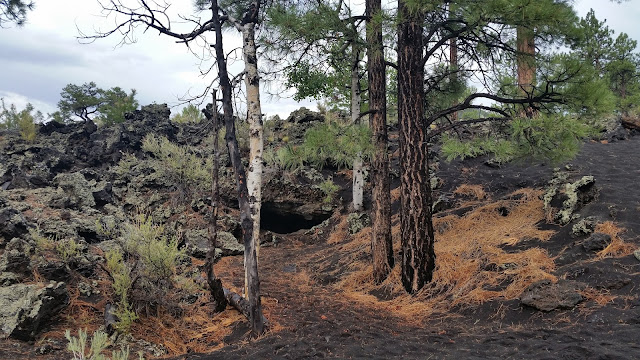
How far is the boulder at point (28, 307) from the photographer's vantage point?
15.5 feet

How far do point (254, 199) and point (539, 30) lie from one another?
4.93m

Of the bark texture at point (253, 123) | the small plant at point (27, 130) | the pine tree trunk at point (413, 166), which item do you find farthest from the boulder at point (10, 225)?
the small plant at point (27, 130)

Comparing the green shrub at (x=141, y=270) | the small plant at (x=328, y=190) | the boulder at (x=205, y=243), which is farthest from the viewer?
the small plant at (x=328, y=190)

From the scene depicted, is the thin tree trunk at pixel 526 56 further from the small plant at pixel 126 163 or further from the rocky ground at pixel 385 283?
the small plant at pixel 126 163

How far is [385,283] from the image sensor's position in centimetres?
723

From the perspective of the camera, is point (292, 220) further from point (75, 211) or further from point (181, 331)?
point (181, 331)

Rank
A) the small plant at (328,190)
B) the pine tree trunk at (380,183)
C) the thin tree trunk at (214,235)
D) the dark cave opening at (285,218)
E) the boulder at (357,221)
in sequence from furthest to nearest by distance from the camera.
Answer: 1. the dark cave opening at (285,218)
2. the small plant at (328,190)
3. the boulder at (357,221)
4. the pine tree trunk at (380,183)
5. the thin tree trunk at (214,235)

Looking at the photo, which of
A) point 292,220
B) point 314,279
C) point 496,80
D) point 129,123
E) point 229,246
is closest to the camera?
point 496,80

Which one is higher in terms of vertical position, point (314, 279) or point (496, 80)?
point (496, 80)

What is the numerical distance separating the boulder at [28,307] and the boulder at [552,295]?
6025 mm

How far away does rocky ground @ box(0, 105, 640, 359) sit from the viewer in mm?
4605

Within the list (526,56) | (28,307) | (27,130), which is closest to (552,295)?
(526,56)

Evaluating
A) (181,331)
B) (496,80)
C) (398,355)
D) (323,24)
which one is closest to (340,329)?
(398,355)

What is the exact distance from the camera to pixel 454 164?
508 inches
